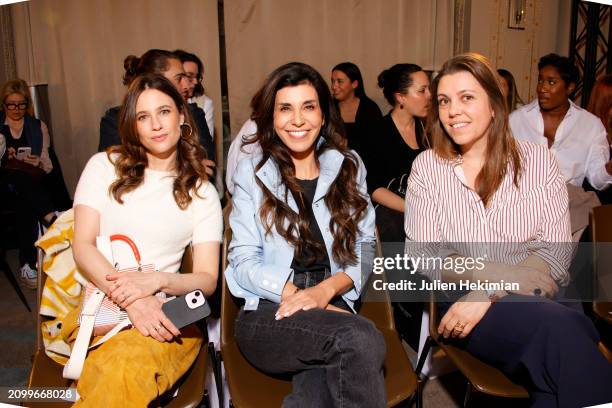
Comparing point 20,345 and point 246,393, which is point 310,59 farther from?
point 246,393

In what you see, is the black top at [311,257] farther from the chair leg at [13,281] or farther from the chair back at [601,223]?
the chair leg at [13,281]

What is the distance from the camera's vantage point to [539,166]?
2.00m

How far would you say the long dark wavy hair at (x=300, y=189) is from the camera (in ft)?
6.26

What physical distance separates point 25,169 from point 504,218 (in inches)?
144

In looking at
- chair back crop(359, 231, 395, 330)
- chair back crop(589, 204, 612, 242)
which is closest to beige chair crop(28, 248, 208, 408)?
chair back crop(359, 231, 395, 330)

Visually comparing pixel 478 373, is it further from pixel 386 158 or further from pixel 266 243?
pixel 386 158

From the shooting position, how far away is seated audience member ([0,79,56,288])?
4059 mm

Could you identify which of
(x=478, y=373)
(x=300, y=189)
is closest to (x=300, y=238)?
(x=300, y=189)

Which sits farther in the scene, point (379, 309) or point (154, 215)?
point (379, 309)

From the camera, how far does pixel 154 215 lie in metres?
1.88

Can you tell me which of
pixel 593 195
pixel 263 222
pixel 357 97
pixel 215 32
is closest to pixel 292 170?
pixel 263 222

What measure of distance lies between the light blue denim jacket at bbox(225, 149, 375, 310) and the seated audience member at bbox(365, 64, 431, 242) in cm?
90

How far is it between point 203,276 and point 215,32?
428 centimetres

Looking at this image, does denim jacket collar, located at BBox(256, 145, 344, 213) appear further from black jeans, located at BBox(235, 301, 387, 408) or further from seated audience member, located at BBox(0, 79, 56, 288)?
seated audience member, located at BBox(0, 79, 56, 288)
